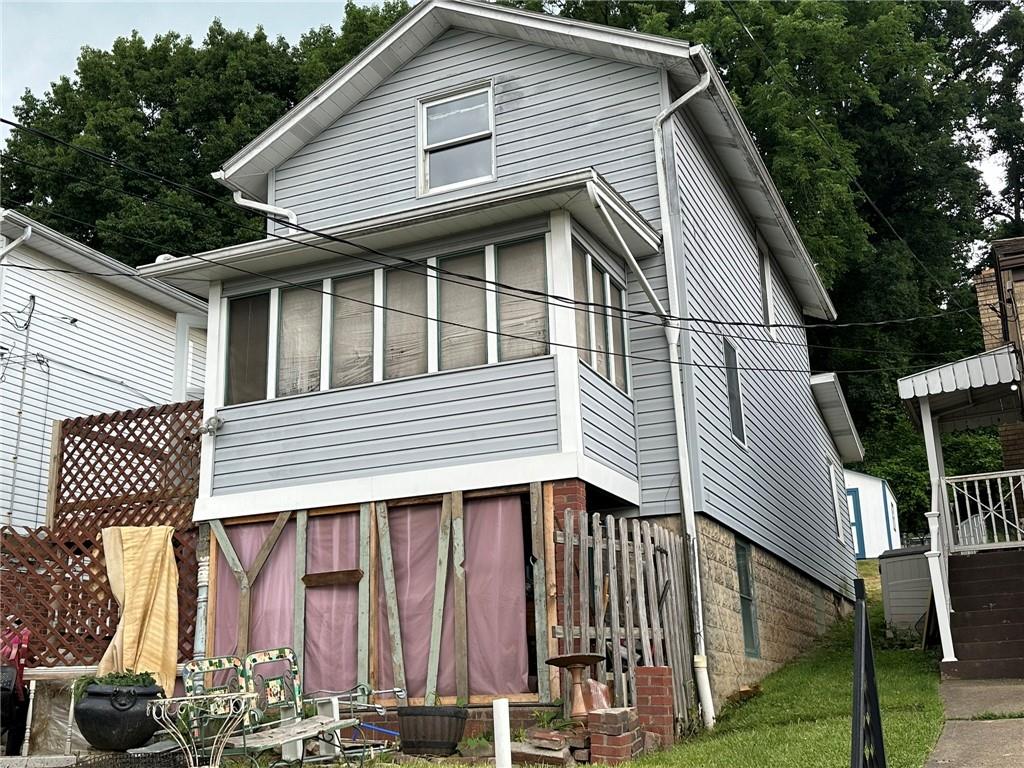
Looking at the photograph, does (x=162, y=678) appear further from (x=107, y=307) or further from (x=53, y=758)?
(x=107, y=307)

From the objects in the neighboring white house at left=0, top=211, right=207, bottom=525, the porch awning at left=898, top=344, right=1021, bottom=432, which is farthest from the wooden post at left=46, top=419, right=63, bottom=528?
the porch awning at left=898, top=344, right=1021, bottom=432

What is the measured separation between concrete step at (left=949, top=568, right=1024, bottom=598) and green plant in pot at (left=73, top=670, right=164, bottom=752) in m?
9.34

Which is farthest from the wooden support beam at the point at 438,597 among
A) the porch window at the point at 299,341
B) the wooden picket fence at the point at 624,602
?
the porch window at the point at 299,341

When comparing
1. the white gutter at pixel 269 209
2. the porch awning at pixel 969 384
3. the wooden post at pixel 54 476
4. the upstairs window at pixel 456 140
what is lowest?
Result: the wooden post at pixel 54 476

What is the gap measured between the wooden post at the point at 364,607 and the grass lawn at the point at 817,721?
3086 mm

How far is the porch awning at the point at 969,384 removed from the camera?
12633 millimetres

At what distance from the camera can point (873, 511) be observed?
31172 millimetres

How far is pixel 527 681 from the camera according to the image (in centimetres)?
974

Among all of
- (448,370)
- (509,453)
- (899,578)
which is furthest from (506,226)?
(899,578)

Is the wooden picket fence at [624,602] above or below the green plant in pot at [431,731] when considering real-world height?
above

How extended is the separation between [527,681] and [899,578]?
31.0 ft

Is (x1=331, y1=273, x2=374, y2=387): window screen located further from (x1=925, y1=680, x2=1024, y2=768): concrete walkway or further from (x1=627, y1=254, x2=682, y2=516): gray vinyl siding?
(x1=925, y1=680, x2=1024, y2=768): concrete walkway

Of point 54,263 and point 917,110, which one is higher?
point 917,110

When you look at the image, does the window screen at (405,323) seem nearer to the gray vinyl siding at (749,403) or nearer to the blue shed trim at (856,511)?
the gray vinyl siding at (749,403)
